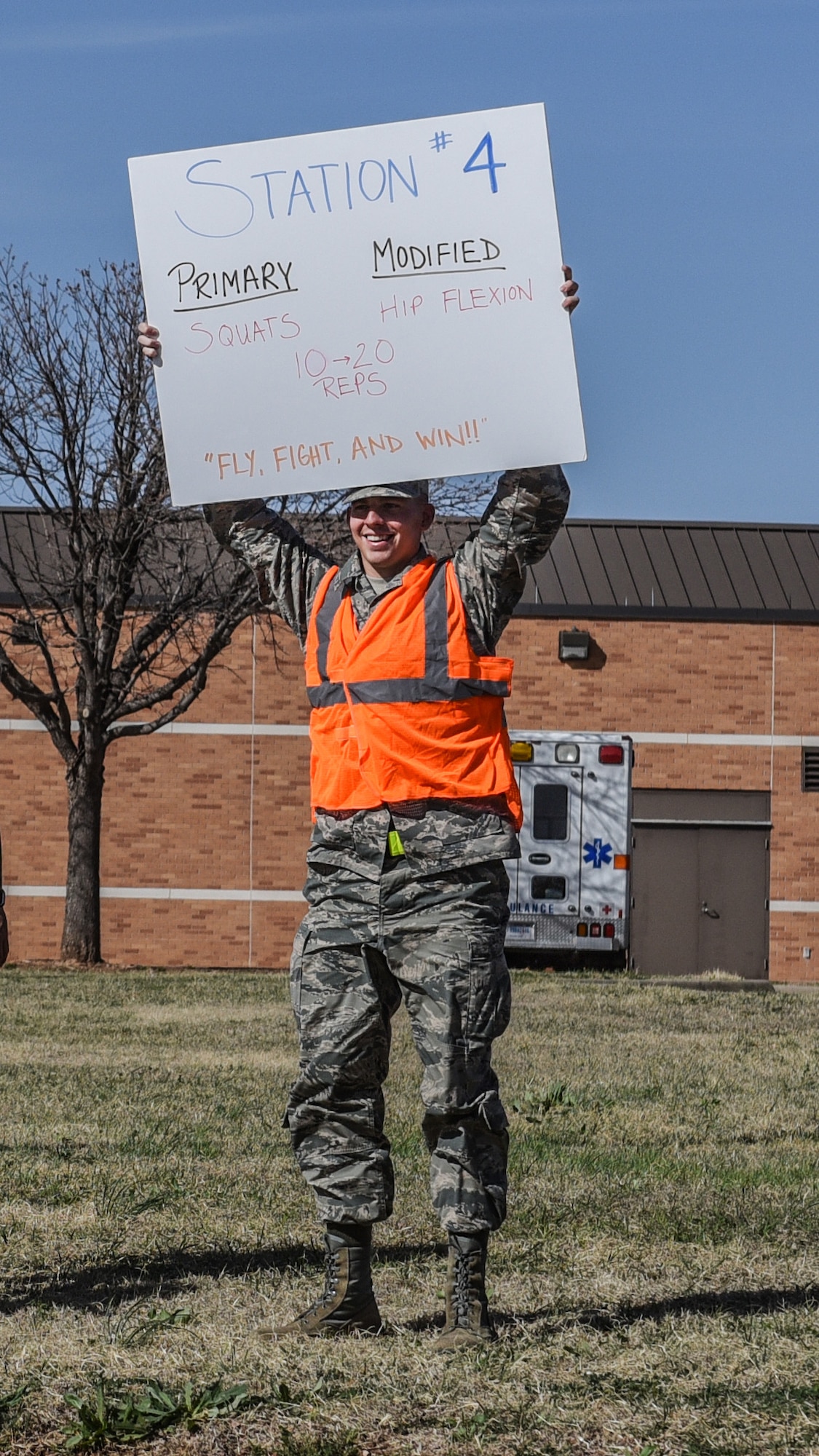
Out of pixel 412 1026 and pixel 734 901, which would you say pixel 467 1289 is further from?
pixel 734 901

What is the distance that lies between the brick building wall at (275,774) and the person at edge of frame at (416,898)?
20425 millimetres

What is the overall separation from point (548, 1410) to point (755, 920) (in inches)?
901

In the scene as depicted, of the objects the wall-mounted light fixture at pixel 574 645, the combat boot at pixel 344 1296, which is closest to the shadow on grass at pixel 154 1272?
the combat boot at pixel 344 1296

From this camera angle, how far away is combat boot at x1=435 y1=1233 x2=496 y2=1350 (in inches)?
157

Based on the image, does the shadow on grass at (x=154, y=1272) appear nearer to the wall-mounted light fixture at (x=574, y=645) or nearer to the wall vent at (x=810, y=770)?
the wall-mounted light fixture at (x=574, y=645)

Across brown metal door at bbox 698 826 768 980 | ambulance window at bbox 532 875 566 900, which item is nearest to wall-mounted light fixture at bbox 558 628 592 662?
brown metal door at bbox 698 826 768 980

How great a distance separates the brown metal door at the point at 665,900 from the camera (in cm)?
2508

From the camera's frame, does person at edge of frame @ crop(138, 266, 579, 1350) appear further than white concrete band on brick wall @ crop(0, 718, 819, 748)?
No

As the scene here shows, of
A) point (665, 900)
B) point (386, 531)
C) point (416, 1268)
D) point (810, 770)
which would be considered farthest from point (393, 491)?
point (810, 770)

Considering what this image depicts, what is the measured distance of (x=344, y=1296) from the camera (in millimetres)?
4082

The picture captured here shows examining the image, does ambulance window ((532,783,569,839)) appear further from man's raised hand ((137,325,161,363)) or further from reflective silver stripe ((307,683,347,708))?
reflective silver stripe ((307,683,347,708))

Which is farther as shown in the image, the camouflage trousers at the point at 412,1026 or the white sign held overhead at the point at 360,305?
the white sign held overhead at the point at 360,305

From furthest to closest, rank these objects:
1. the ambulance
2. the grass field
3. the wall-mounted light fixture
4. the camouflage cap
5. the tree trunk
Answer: the wall-mounted light fixture < the tree trunk < the ambulance < the camouflage cap < the grass field

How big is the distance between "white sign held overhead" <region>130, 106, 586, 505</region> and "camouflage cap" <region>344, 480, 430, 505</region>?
0.02 meters
